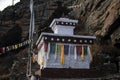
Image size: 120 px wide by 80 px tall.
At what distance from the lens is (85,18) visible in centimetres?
5400

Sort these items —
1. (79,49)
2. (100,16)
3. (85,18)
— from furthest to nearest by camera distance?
(85,18) → (100,16) → (79,49)

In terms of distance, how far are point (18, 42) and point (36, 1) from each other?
1893 cm

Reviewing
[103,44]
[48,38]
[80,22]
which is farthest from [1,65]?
[48,38]

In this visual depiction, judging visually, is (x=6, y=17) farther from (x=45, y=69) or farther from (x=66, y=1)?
(x=45, y=69)

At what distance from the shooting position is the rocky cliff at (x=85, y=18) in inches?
1642

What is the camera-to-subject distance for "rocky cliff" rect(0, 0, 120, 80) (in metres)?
41.7

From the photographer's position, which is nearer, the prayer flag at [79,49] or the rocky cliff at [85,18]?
the prayer flag at [79,49]

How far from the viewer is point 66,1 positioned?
71562mm

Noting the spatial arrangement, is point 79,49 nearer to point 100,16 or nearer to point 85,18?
point 100,16

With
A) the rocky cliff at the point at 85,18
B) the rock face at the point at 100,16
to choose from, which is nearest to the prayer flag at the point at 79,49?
the rocky cliff at the point at 85,18

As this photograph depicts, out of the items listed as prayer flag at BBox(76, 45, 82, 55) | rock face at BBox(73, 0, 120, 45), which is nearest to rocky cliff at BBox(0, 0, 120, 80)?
rock face at BBox(73, 0, 120, 45)

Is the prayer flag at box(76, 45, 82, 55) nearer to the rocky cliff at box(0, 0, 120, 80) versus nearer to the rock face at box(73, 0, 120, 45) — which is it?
the rocky cliff at box(0, 0, 120, 80)

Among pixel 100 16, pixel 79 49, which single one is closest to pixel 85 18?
pixel 100 16

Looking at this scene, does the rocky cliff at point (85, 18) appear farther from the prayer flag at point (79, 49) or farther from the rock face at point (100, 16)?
the prayer flag at point (79, 49)
